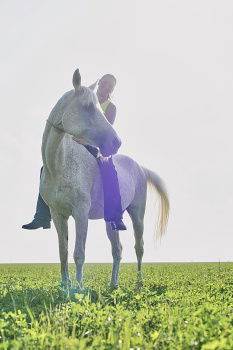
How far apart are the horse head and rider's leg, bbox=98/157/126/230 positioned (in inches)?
45.6

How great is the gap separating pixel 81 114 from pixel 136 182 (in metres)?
3.66

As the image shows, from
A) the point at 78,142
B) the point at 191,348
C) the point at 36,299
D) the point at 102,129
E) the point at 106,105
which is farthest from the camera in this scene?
the point at 106,105

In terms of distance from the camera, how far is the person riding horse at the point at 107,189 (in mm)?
8609

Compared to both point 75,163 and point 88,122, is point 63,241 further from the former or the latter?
point 88,122

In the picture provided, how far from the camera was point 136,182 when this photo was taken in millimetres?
10812

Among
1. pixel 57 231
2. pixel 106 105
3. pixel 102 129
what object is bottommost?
pixel 57 231

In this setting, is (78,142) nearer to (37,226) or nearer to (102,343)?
(37,226)

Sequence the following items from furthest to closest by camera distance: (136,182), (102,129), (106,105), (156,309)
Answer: (136,182) → (106,105) → (102,129) → (156,309)

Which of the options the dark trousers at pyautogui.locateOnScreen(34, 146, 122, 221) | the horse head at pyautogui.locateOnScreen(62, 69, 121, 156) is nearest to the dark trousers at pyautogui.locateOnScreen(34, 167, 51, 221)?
the dark trousers at pyautogui.locateOnScreen(34, 146, 122, 221)

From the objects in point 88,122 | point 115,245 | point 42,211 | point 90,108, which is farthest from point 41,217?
point 90,108

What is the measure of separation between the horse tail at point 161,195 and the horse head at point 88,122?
4.42m

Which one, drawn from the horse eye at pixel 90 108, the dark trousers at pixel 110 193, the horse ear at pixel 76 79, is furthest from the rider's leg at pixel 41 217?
the horse ear at pixel 76 79

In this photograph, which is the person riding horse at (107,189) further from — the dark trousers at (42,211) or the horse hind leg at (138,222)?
the horse hind leg at (138,222)

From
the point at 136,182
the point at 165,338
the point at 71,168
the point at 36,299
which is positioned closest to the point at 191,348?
the point at 165,338
